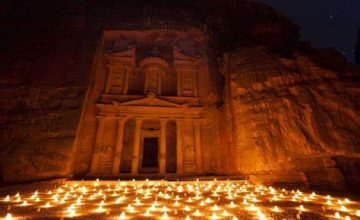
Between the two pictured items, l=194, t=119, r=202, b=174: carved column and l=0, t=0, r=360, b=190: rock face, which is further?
l=194, t=119, r=202, b=174: carved column

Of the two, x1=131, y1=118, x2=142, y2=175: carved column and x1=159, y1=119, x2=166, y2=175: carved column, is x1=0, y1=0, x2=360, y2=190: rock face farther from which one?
x1=131, y1=118, x2=142, y2=175: carved column

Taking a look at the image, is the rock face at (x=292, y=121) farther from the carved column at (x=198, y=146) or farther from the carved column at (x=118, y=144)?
the carved column at (x=118, y=144)

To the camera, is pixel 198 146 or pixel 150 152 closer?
pixel 198 146

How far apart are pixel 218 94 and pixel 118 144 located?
23.9ft

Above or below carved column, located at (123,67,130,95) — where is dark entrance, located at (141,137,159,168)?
below

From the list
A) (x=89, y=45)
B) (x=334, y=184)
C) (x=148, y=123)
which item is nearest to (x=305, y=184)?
(x=334, y=184)

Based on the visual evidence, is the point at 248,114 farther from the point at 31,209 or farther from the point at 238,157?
the point at 31,209

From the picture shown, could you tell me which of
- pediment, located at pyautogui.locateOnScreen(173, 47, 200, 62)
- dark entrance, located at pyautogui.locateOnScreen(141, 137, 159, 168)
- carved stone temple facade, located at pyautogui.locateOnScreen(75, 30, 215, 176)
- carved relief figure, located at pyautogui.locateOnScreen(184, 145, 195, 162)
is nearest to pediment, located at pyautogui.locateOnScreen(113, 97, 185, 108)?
carved stone temple facade, located at pyautogui.locateOnScreen(75, 30, 215, 176)

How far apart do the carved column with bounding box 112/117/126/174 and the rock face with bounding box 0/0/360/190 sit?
1.53 meters

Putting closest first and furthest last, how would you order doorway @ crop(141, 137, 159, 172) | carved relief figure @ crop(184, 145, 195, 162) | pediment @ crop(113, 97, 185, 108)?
carved relief figure @ crop(184, 145, 195, 162) < pediment @ crop(113, 97, 185, 108) < doorway @ crop(141, 137, 159, 172)

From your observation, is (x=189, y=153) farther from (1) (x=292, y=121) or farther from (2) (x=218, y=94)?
(1) (x=292, y=121)

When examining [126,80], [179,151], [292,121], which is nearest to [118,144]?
A: [179,151]

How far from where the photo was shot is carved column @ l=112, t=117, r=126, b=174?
37.2 feet

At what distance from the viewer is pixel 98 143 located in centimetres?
1166
